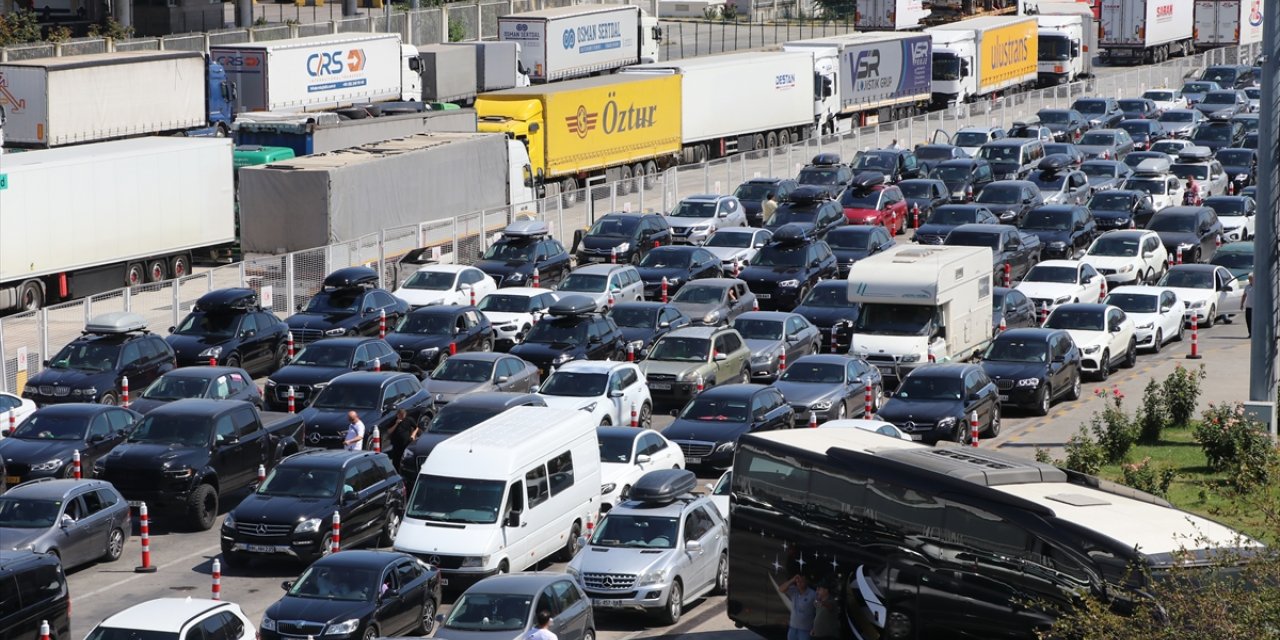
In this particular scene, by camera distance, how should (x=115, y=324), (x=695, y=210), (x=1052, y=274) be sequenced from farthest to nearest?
(x=695, y=210) → (x=1052, y=274) → (x=115, y=324)

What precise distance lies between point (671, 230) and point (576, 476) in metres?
23.7

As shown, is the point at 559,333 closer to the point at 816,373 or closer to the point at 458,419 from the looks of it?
the point at 816,373

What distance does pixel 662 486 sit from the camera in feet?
79.0

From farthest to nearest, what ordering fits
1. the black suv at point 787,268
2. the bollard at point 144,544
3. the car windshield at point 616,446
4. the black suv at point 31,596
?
the black suv at point 787,268
the car windshield at point 616,446
the bollard at point 144,544
the black suv at point 31,596

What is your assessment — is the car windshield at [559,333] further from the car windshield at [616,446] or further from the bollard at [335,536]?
the bollard at [335,536]

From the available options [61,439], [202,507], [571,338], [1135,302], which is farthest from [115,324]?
[1135,302]

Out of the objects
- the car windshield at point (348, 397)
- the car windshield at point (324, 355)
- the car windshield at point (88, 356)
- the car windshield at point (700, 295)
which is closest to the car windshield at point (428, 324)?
Answer: the car windshield at point (324, 355)

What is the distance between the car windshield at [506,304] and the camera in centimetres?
3928

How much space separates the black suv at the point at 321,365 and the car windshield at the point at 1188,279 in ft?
60.6

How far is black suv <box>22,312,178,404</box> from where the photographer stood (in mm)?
32688

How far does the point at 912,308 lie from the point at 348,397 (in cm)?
1113

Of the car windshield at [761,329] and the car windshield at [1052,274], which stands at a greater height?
the car windshield at [1052,274]

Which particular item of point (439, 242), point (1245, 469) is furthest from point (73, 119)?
point (1245, 469)

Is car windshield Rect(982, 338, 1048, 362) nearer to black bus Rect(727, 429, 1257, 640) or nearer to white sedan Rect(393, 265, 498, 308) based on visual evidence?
white sedan Rect(393, 265, 498, 308)
